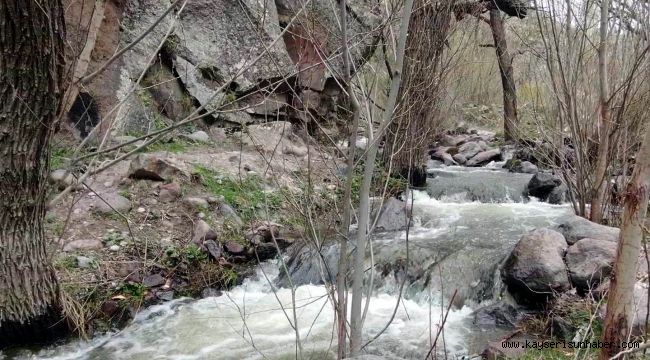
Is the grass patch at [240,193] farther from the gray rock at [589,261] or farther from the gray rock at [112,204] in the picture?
the gray rock at [589,261]

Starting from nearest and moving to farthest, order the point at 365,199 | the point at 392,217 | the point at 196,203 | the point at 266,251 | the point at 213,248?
the point at 365,199 < the point at 213,248 < the point at 266,251 < the point at 196,203 < the point at 392,217

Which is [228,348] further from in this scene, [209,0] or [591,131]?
[209,0]

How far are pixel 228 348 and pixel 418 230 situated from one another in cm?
311

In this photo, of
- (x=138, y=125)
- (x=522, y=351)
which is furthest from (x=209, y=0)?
(x=522, y=351)

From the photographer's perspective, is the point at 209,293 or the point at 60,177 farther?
the point at 209,293

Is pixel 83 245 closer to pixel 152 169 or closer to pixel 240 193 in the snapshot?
pixel 152 169

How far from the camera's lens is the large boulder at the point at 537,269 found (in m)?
3.79

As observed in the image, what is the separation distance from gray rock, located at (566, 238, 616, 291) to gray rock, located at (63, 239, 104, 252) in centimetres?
397

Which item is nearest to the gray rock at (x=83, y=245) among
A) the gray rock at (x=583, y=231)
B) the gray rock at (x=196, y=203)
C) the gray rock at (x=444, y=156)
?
the gray rock at (x=196, y=203)

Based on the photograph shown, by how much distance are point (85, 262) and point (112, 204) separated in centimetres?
85

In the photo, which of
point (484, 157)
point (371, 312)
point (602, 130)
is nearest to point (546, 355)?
point (371, 312)

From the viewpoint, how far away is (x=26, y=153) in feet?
9.49

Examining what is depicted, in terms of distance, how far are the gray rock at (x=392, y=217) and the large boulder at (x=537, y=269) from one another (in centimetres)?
192

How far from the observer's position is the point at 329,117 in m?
10.1
